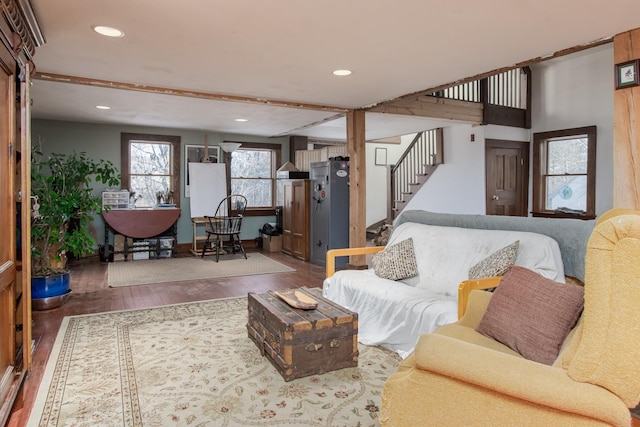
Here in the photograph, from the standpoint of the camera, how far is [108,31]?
262 cm

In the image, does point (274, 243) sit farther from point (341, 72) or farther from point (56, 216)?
point (341, 72)

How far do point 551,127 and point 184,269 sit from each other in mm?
5462

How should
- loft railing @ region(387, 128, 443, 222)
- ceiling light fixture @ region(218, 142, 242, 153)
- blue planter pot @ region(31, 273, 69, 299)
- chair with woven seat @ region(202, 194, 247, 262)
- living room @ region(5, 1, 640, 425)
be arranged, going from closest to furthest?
blue planter pot @ region(31, 273, 69, 299) → living room @ region(5, 1, 640, 425) → loft railing @ region(387, 128, 443, 222) → chair with woven seat @ region(202, 194, 247, 262) → ceiling light fixture @ region(218, 142, 242, 153)

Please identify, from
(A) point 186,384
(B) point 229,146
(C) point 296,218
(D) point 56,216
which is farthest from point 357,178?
(A) point 186,384

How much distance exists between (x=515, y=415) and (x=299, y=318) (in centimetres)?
136

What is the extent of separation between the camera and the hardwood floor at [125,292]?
9.69ft

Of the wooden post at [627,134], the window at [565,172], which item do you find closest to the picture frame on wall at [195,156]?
the window at [565,172]

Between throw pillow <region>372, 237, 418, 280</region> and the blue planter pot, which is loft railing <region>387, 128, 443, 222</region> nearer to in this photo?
throw pillow <region>372, 237, 418, 280</region>

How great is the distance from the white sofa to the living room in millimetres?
1699

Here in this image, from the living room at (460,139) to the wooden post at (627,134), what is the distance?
1929 millimetres

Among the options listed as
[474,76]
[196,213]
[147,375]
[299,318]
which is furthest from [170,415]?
[196,213]

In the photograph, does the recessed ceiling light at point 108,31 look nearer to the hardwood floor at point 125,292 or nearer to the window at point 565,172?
the hardwood floor at point 125,292

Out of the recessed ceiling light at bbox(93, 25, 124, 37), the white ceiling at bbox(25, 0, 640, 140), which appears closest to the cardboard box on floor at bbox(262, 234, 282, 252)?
the white ceiling at bbox(25, 0, 640, 140)

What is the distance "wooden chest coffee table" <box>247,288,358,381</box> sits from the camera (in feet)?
7.41
